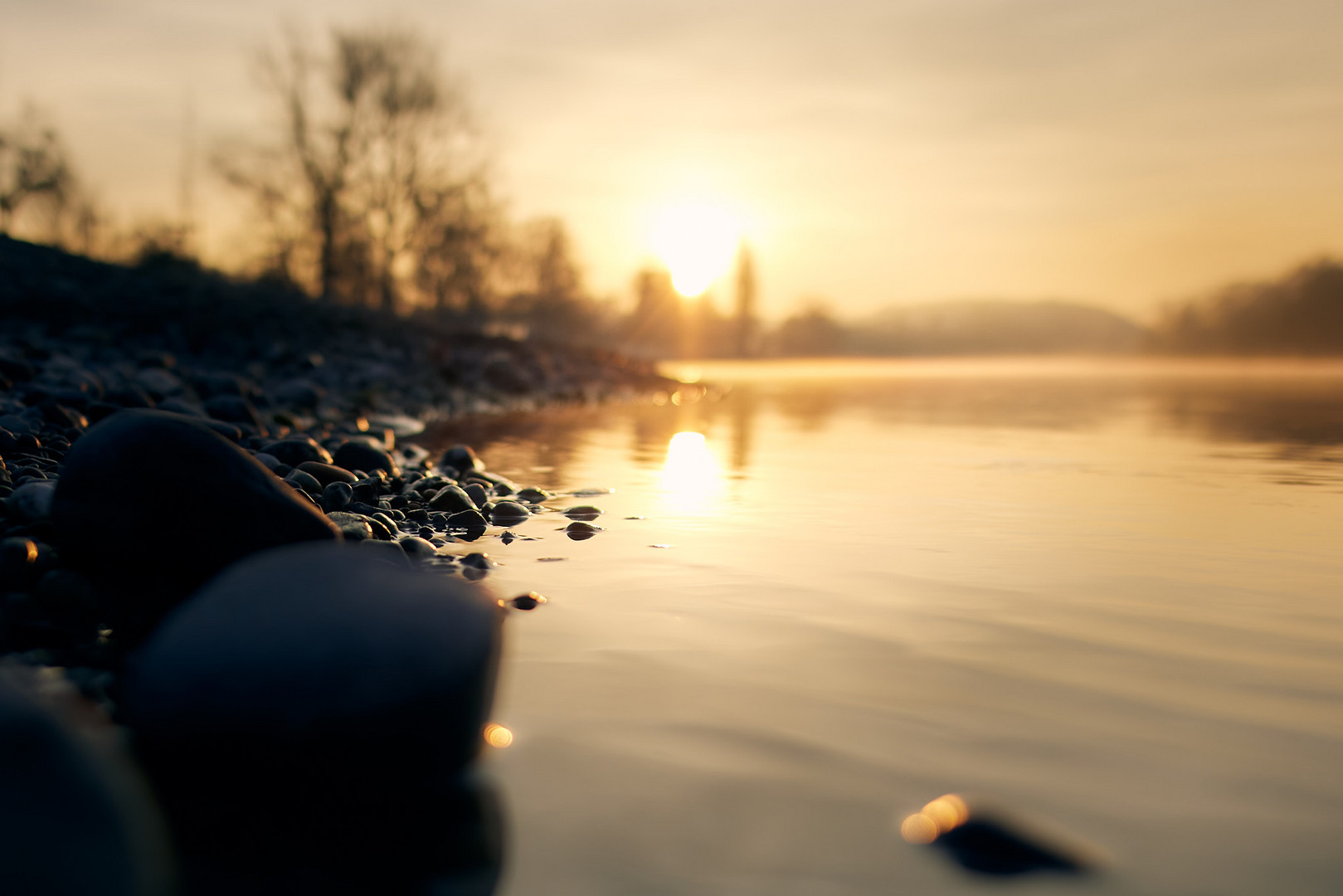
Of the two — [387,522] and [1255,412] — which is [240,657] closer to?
[387,522]

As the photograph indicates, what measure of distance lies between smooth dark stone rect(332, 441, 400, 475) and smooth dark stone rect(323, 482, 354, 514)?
1.30 metres

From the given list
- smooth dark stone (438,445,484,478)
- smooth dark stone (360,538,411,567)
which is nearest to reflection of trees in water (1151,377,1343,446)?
smooth dark stone (438,445,484,478)

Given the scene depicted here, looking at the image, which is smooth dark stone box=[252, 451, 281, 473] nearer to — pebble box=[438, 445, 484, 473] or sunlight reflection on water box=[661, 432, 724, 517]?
pebble box=[438, 445, 484, 473]

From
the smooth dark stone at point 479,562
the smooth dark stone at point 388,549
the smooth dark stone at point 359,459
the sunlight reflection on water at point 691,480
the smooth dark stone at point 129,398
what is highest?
the smooth dark stone at point 129,398

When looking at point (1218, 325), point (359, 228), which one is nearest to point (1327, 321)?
point (1218, 325)

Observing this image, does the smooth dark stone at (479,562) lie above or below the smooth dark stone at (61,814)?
below

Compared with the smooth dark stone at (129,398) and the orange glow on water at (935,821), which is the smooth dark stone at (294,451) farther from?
the orange glow on water at (935,821)

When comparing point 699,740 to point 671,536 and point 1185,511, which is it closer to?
point 671,536

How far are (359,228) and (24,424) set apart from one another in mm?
21950

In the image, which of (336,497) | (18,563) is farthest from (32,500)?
(336,497)

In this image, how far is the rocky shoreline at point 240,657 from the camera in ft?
4.75

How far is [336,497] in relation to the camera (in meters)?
4.62

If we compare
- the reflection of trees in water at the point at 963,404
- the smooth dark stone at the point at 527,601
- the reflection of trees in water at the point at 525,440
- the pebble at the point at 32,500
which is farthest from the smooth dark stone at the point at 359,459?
the reflection of trees in water at the point at 963,404

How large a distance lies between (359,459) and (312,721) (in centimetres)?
446
